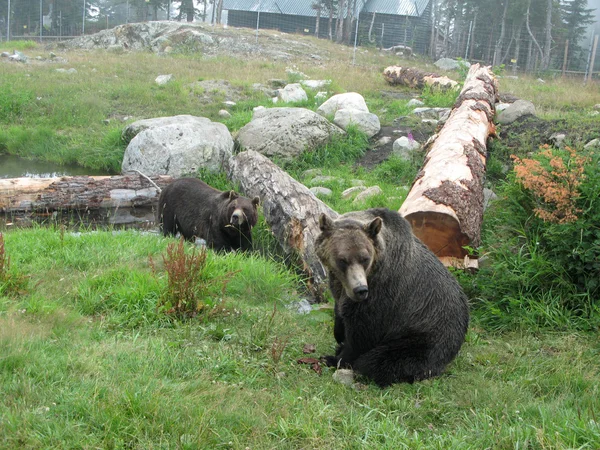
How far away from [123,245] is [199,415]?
13.9 feet

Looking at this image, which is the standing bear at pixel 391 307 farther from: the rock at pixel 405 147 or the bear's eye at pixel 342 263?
the rock at pixel 405 147

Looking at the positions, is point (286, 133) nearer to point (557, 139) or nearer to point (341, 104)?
point (341, 104)

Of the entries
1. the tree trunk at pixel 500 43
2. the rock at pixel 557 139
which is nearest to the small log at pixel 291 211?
the rock at pixel 557 139

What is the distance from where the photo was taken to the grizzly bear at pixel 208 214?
814 centimetres

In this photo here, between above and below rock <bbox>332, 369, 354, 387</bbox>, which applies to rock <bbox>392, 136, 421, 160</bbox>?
above

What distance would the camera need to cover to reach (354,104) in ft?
52.5

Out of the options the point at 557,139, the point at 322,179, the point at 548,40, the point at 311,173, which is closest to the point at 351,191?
the point at 322,179

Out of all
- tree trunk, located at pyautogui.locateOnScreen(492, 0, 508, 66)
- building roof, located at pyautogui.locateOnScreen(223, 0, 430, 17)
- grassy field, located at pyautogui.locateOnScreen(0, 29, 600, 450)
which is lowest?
grassy field, located at pyautogui.locateOnScreen(0, 29, 600, 450)

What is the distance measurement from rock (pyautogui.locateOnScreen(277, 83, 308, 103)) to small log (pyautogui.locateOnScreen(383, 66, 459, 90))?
15.3ft

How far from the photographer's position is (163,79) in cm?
2031

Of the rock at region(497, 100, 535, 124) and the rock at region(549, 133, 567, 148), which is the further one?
the rock at region(497, 100, 535, 124)

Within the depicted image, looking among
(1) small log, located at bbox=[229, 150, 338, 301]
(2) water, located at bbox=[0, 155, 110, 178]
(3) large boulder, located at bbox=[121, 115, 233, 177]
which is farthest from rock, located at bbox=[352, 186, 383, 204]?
(2) water, located at bbox=[0, 155, 110, 178]

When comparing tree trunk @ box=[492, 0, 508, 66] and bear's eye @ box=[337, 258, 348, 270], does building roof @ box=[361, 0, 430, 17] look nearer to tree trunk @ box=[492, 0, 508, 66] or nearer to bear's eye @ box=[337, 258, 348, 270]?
tree trunk @ box=[492, 0, 508, 66]

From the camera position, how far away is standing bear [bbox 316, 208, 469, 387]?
15.1ft
